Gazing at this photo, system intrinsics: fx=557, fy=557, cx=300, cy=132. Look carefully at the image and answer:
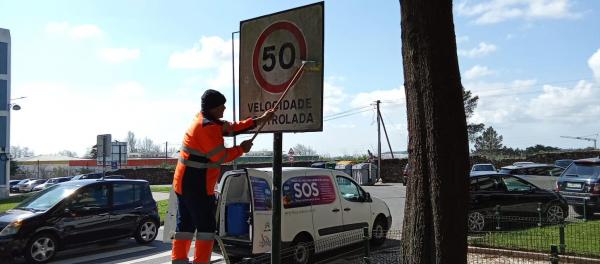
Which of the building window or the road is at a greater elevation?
the building window

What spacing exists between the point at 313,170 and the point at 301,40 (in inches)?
268

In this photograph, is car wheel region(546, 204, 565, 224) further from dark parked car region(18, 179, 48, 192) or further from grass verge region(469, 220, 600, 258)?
dark parked car region(18, 179, 48, 192)

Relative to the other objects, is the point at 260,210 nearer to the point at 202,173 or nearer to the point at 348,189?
the point at 348,189

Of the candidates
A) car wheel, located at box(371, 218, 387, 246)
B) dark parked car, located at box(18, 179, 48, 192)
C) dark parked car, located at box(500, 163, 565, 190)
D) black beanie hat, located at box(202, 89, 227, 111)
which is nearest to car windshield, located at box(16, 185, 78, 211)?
car wheel, located at box(371, 218, 387, 246)

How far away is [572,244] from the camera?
9508mm

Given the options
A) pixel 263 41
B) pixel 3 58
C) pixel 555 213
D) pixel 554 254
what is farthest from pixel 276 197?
pixel 3 58

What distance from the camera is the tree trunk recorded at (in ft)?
9.83

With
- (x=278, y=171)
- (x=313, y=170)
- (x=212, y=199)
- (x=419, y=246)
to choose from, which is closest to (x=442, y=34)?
(x=419, y=246)

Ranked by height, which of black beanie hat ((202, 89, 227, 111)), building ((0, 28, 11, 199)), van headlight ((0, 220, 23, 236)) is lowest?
van headlight ((0, 220, 23, 236))

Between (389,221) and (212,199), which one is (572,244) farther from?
(212,199)


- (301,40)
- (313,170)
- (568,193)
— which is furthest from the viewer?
(568,193)

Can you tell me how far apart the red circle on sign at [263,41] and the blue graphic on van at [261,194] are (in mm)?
4984

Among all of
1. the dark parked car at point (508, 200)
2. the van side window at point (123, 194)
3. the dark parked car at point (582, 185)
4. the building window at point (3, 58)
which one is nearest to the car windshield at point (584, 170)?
the dark parked car at point (582, 185)

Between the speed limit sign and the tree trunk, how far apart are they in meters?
0.66
